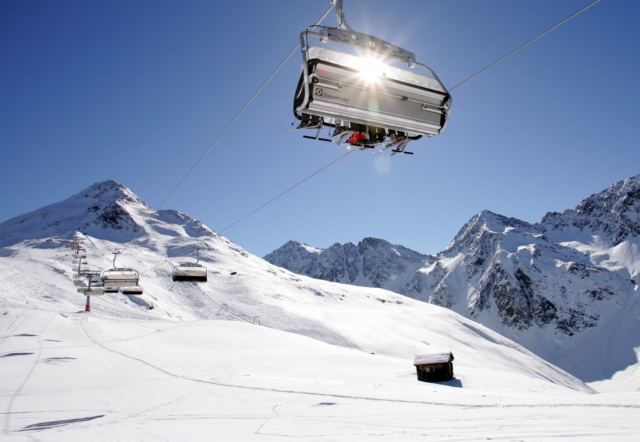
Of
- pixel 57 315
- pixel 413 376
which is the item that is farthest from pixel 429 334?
pixel 57 315

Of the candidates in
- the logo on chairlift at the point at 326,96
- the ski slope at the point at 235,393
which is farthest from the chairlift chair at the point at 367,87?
the ski slope at the point at 235,393

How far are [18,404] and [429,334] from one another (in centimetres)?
7790

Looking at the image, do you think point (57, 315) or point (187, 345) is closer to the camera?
point (187, 345)

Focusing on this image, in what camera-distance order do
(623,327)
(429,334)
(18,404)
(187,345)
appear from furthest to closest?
(623,327) → (429,334) → (187,345) → (18,404)

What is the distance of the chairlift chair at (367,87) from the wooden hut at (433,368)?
2514 cm

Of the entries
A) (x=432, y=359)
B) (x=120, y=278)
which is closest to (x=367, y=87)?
(x=120, y=278)

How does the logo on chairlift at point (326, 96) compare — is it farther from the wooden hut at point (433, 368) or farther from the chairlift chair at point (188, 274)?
the wooden hut at point (433, 368)

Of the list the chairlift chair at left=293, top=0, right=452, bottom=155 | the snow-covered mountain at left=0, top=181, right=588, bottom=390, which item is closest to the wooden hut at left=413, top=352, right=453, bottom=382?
the chairlift chair at left=293, top=0, right=452, bottom=155

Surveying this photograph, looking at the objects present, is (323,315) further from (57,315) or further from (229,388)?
(229,388)

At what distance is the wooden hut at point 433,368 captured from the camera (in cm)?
2867

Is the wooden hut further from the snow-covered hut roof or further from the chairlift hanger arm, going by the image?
the chairlift hanger arm

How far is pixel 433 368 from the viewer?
96.6 feet

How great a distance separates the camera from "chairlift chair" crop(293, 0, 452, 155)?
21.4 feet

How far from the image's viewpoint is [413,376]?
27.8 m
